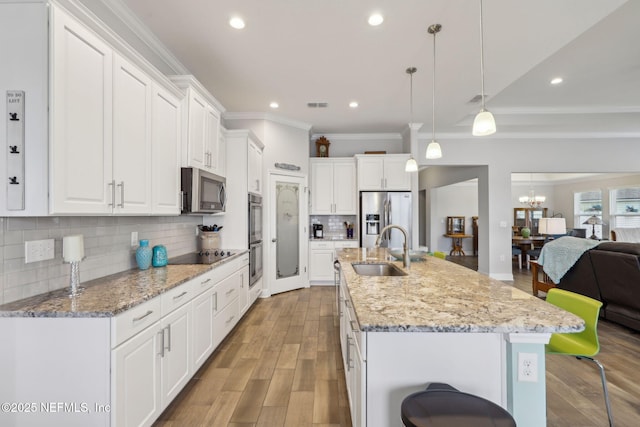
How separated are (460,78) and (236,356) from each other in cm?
401

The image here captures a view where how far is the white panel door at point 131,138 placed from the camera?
1.77 meters

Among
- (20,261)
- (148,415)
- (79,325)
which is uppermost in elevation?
(20,261)

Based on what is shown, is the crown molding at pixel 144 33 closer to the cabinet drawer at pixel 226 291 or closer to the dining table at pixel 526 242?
the cabinet drawer at pixel 226 291

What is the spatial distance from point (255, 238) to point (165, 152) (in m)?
1.94

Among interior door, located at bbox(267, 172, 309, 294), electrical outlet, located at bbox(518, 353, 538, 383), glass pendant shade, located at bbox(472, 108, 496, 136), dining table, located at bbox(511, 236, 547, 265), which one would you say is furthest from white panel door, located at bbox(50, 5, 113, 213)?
dining table, located at bbox(511, 236, 547, 265)

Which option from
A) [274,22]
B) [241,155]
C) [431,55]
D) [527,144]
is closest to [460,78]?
[431,55]

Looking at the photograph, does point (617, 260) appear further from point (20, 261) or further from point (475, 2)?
point (20, 261)

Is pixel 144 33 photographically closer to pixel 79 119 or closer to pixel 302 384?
pixel 79 119

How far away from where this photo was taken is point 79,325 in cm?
132

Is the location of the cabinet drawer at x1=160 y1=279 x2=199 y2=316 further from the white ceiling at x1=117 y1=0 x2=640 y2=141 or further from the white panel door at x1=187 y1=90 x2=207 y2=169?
the white ceiling at x1=117 y1=0 x2=640 y2=141

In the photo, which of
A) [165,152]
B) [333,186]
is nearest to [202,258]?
[165,152]

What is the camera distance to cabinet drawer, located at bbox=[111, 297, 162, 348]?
4.41 feet

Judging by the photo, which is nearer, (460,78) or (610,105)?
(460,78)

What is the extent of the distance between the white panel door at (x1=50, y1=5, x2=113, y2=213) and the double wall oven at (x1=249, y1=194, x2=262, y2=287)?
7.18 ft
